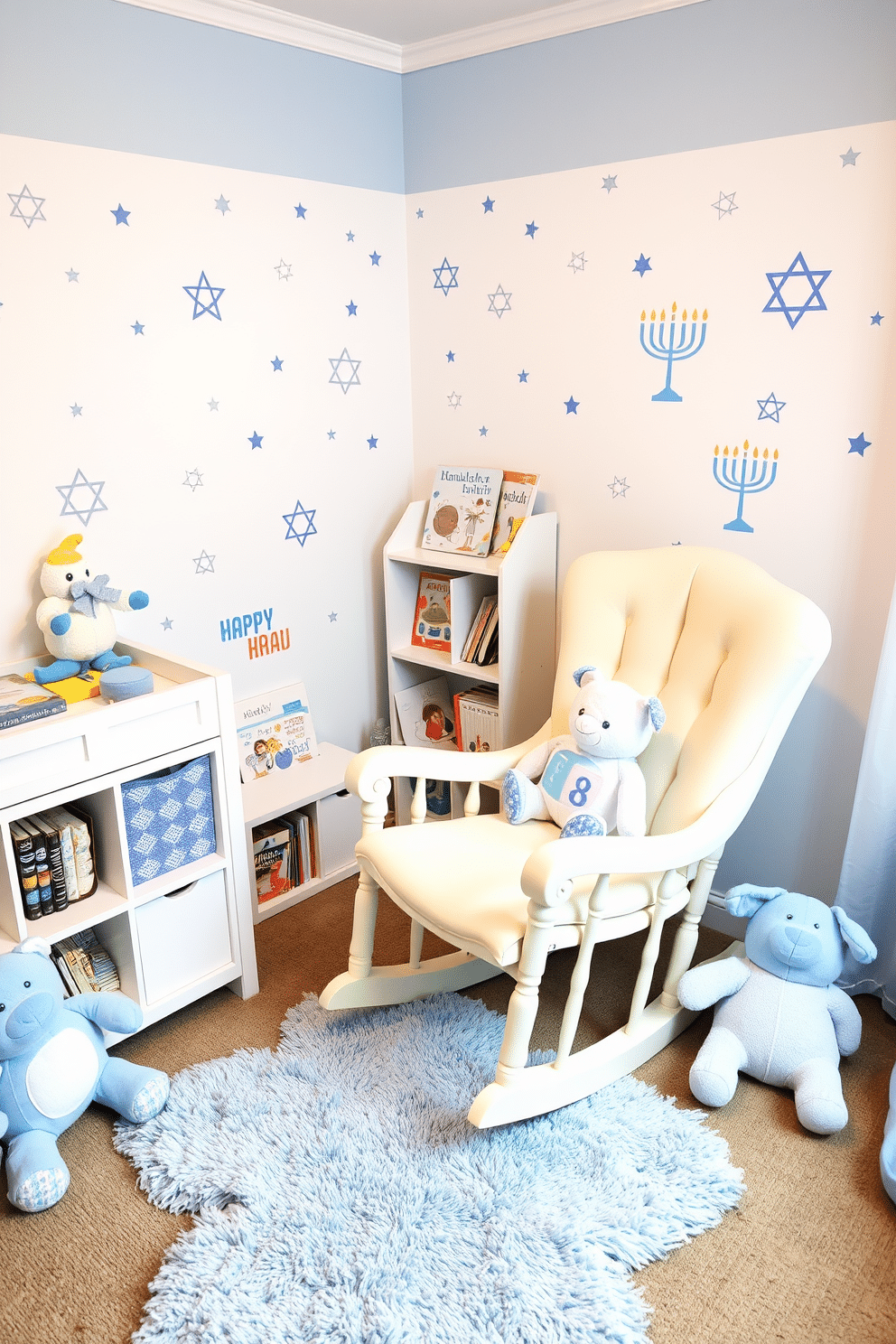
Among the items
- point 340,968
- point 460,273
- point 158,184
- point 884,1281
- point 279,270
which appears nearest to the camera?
point 884,1281

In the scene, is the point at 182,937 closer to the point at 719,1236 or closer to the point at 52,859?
the point at 52,859

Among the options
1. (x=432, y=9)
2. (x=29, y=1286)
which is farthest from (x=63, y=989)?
(x=432, y=9)

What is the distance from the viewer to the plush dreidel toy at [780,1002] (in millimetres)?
1759

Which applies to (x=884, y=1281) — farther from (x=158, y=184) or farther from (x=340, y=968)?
(x=158, y=184)

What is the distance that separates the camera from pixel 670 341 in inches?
86.3

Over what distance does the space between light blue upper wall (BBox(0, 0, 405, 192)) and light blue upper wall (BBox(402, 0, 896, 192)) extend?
177 mm

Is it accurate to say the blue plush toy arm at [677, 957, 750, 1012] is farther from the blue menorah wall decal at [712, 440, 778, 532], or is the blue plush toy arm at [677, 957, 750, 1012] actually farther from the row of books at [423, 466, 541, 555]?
the row of books at [423, 466, 541, 555]

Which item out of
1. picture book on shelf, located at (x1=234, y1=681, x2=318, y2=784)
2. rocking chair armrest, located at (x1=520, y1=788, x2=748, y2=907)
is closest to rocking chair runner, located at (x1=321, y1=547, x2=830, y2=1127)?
rocking chair armrest, located at (x1=520, y1=788, x2=748, y2=907)

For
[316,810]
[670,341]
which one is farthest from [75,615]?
[670,341]

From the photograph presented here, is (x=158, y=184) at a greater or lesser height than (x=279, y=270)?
greater

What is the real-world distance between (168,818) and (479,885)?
2.11 ft

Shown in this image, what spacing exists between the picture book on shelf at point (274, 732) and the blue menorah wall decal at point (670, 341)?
1223 mm

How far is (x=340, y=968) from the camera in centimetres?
220

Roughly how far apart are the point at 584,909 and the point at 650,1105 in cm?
42
